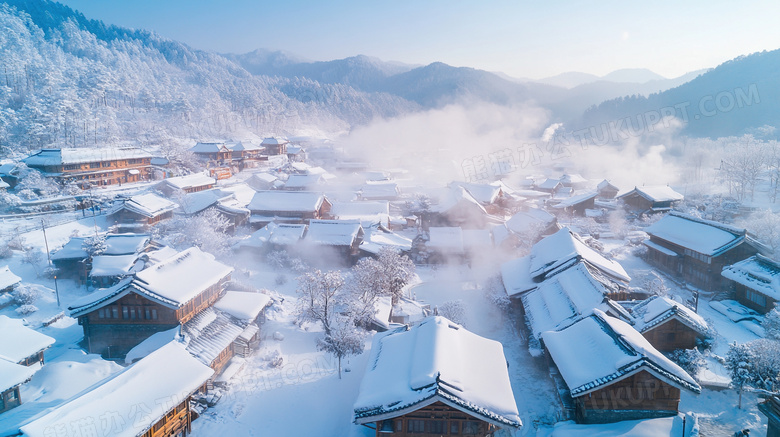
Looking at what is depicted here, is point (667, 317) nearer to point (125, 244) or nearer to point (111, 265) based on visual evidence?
point (111, 265)

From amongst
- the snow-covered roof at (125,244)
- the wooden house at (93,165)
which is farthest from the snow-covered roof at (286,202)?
the wooden house at (93,165)

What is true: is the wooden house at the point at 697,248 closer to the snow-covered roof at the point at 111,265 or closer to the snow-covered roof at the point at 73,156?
the snow-covered roof at the point at 111,265

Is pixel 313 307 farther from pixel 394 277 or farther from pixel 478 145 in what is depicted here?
pixel 478 145

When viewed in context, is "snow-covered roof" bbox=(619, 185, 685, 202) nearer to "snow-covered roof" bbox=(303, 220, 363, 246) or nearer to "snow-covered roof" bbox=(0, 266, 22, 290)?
"snow-covered roof" bbox=(303, 220, 363, 246)

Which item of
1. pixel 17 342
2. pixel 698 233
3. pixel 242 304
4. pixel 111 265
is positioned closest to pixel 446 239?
pixel 242 304

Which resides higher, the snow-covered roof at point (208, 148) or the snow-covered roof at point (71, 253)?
the snow-covered roof at point (208, 148)
